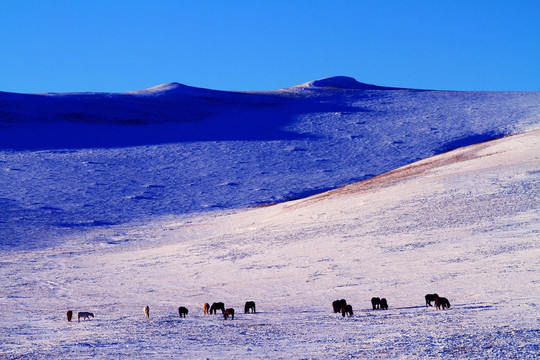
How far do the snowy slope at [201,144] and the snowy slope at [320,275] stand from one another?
463cm

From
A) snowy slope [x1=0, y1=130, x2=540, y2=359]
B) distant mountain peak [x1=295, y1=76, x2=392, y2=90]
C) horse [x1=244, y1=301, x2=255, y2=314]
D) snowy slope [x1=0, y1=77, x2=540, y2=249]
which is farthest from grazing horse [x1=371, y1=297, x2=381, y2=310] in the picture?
distant mountain peak [x1=295, y1=76, x2=392, y2=90]

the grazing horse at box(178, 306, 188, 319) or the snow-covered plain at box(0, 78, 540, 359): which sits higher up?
the snow-covered plain at box(0, 78, 540, 359)

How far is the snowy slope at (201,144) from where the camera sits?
43.8 metres

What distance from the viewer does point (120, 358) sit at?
1076 cm

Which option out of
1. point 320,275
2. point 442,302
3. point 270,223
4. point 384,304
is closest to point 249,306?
point 384,304

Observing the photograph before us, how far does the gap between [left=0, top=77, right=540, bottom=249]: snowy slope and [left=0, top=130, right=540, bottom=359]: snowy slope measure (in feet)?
15.2

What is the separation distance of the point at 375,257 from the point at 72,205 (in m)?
26.2

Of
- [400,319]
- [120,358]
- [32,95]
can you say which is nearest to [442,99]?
[32,95]

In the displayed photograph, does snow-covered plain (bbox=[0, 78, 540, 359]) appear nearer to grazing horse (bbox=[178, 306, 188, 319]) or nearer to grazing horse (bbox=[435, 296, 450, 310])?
grazing horse (bbox=[435, 296, 450, 310])

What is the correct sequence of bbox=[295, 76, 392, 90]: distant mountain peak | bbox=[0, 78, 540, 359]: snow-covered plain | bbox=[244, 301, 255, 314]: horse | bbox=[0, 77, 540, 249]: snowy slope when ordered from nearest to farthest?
bbox=[0, 78, 540, 359]: snow-covered plain < bbox=[244, 301, 255, 314]: horse < bbox=[0, 77, 540, 249]: snowy slope < bbox=[295, 76, 392, 90]: distant mountain peak

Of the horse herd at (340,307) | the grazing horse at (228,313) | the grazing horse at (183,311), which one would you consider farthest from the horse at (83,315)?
the grazing horse at (228,313)

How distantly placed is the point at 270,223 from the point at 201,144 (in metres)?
25.2

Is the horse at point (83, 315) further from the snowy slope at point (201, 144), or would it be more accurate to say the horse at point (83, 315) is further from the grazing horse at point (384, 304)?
the snowy slope at point (201, 144)

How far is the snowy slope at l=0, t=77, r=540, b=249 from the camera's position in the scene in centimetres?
4384
